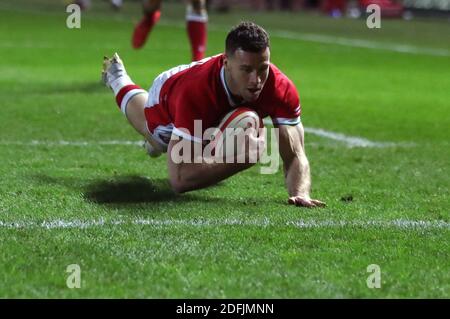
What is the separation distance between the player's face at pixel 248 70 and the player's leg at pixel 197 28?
25.7 feet

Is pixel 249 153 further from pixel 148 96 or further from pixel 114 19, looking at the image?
pixel 114 19

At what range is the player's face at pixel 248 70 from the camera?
5824 mm

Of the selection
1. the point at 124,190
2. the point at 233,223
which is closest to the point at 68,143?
the point at 124,190

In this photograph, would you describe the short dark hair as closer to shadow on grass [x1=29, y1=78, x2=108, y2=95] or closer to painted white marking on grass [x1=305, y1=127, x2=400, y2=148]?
painted white marking on grass [x1=305, y1=127, x2=400, y2=148]

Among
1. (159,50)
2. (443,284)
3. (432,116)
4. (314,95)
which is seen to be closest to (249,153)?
(443,284)

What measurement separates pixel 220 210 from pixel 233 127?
0.47 m

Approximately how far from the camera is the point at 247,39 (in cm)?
579

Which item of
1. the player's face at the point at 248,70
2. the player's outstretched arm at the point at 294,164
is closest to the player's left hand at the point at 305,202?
the player's outstretched arm at the point at 294,164

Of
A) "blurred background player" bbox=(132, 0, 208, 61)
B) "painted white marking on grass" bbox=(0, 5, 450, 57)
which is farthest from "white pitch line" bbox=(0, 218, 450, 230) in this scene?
"painted white marking on grass" bbox=(0, 5, 450, 57)

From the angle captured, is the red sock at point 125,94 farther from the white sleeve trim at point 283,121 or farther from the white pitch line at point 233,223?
the white pitch line at point 233,223

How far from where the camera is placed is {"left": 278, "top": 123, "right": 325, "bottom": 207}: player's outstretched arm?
247 inches

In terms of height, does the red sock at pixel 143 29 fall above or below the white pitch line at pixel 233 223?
below

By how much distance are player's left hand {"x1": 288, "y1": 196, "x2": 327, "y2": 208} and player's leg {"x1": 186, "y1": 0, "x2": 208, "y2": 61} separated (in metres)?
7.72

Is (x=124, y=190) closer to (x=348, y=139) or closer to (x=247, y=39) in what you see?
(x=247, y=39)
